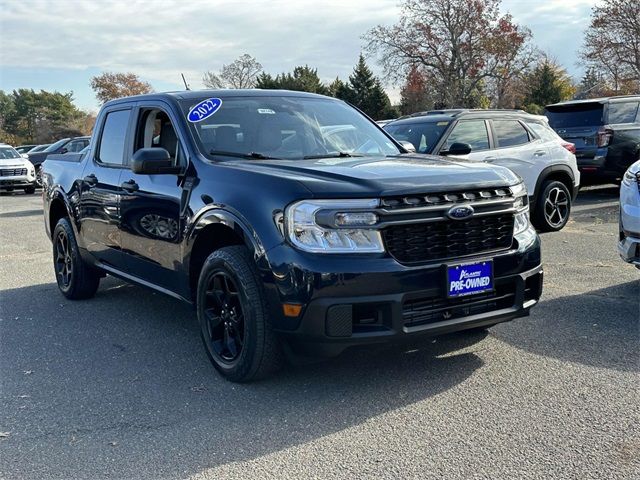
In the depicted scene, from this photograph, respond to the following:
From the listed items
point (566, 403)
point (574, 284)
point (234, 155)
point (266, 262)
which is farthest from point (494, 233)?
point (574, 284)

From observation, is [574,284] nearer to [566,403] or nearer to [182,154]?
[566,403]

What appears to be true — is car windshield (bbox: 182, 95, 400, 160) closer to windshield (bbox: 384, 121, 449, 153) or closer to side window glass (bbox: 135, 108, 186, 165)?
side window glass (bbox: 135, 108, 186, 165)

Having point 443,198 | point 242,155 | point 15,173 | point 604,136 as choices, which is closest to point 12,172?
point 15,173

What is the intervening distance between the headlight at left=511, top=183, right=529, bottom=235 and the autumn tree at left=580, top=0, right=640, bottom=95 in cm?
4005

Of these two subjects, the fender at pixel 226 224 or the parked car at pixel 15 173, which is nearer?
the fender at pixel 226 224

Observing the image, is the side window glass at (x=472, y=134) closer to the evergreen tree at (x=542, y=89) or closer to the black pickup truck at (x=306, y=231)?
the black pickup truck at (x=306, y=231)

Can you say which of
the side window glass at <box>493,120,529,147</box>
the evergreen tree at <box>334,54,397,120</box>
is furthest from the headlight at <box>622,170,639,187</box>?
the evergreen tree at <box>334,54,397,120</box>

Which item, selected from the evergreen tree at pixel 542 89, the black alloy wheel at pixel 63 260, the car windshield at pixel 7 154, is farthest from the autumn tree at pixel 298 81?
the black alloy wheel at pixel 63 260

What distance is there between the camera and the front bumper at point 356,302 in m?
3.34

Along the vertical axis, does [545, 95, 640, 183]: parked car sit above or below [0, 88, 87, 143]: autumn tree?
below

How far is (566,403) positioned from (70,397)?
9.18 feet

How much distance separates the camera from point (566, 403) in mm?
3439

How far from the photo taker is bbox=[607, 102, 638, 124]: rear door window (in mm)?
12484

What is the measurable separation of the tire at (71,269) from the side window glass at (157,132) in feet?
4.91
